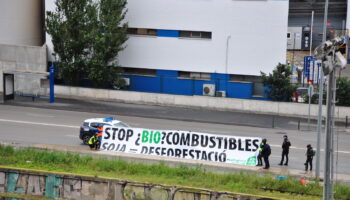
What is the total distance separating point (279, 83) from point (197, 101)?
620 centimetres

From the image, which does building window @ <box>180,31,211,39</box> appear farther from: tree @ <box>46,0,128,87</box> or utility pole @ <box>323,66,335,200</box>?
utility pole @ <box>323,66,335,200</box>

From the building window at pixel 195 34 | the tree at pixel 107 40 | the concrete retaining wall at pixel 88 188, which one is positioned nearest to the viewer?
the concrete retaining wall at pixel 88 188

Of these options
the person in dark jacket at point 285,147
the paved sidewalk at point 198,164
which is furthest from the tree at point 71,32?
the person in dark jacket at point 285,147

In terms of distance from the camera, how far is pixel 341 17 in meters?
59.9

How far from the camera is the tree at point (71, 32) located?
42.3 m

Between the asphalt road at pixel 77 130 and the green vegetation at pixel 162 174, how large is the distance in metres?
5.38

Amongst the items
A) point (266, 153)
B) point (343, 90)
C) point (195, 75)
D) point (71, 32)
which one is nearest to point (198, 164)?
point (266, 153)

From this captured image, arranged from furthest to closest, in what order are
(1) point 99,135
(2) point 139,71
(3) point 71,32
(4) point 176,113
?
(2) point 139,71, (3) point 71,32, (4) point 176,113, (1) point 99,135

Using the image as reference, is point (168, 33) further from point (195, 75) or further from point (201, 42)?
point (195, 75)

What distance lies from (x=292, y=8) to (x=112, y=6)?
89.6 feet

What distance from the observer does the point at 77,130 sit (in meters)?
32.3

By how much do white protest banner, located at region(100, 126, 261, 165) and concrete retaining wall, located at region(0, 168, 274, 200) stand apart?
24.4ft

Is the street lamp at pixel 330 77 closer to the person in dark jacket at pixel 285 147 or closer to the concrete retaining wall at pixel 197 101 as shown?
the person in dark jacket at pixel 285 147

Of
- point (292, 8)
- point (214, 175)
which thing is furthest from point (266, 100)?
point (292, 8)
